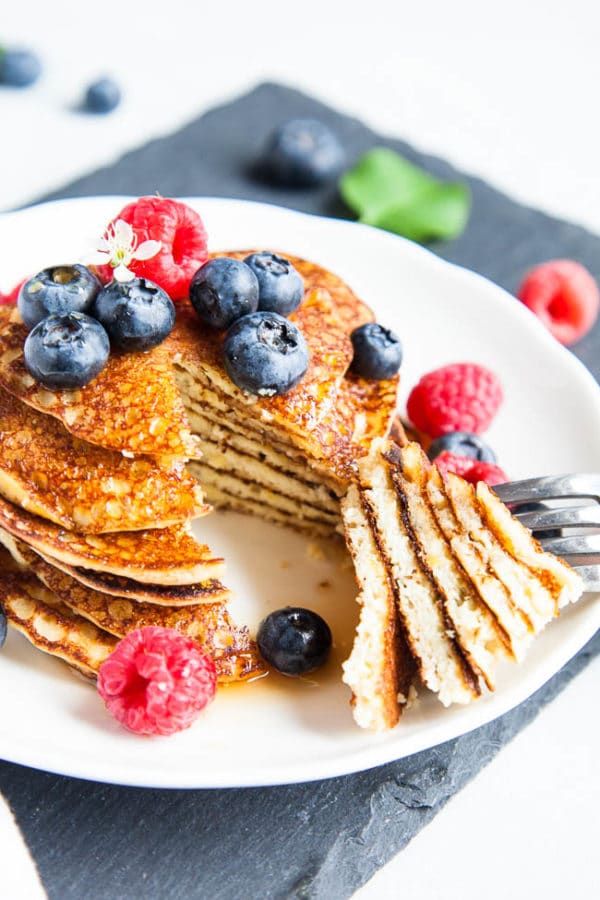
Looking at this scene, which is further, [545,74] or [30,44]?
[545,74]

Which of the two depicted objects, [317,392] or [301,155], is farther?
[301,155]

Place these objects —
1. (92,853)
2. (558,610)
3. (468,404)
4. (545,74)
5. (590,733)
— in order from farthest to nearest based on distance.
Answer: (545,74)
(468,404)
(590,733)
(558,610)
(92,853)

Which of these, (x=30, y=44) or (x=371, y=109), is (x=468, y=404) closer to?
(x=371, y=109)

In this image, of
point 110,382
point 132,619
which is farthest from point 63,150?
point 132,619

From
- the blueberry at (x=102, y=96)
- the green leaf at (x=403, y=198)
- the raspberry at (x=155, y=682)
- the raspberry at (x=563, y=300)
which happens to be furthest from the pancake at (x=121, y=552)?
the blueberry at (x=102, y=96)

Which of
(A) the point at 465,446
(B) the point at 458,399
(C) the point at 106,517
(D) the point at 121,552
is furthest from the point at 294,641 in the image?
(B) the point at 458,399

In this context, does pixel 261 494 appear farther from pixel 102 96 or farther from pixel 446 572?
pixel 102 96
